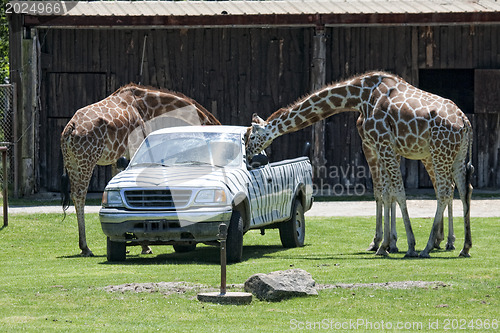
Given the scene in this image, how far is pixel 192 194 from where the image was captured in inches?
519

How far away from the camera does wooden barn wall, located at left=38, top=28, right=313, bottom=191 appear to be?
2431cm

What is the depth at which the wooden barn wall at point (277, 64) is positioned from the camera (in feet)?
80.0

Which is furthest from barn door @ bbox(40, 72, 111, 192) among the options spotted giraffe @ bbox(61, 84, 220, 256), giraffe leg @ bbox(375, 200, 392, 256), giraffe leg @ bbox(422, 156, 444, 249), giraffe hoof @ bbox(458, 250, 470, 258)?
giraffe hoof @ bbox(458, 250, 470, 258)

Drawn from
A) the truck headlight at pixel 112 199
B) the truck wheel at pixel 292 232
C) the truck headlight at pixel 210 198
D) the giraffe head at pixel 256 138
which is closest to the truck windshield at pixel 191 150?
the giraffe head at pixel 256 138

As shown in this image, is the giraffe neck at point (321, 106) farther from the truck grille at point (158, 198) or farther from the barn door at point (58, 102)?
the barn door at point (58, 102)

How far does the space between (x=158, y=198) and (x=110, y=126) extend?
331 cm

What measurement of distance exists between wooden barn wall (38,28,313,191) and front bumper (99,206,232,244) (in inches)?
447

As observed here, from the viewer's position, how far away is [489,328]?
9203 mm

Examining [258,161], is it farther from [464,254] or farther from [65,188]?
[65,188]

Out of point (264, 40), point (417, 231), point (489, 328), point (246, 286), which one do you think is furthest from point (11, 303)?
point (264, 40)

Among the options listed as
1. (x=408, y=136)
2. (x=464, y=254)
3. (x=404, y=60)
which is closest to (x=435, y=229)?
(x=464, y=254)

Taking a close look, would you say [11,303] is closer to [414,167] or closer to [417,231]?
[417,231]

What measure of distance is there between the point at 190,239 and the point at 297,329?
13.7 ft

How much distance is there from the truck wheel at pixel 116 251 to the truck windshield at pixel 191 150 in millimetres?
1333
